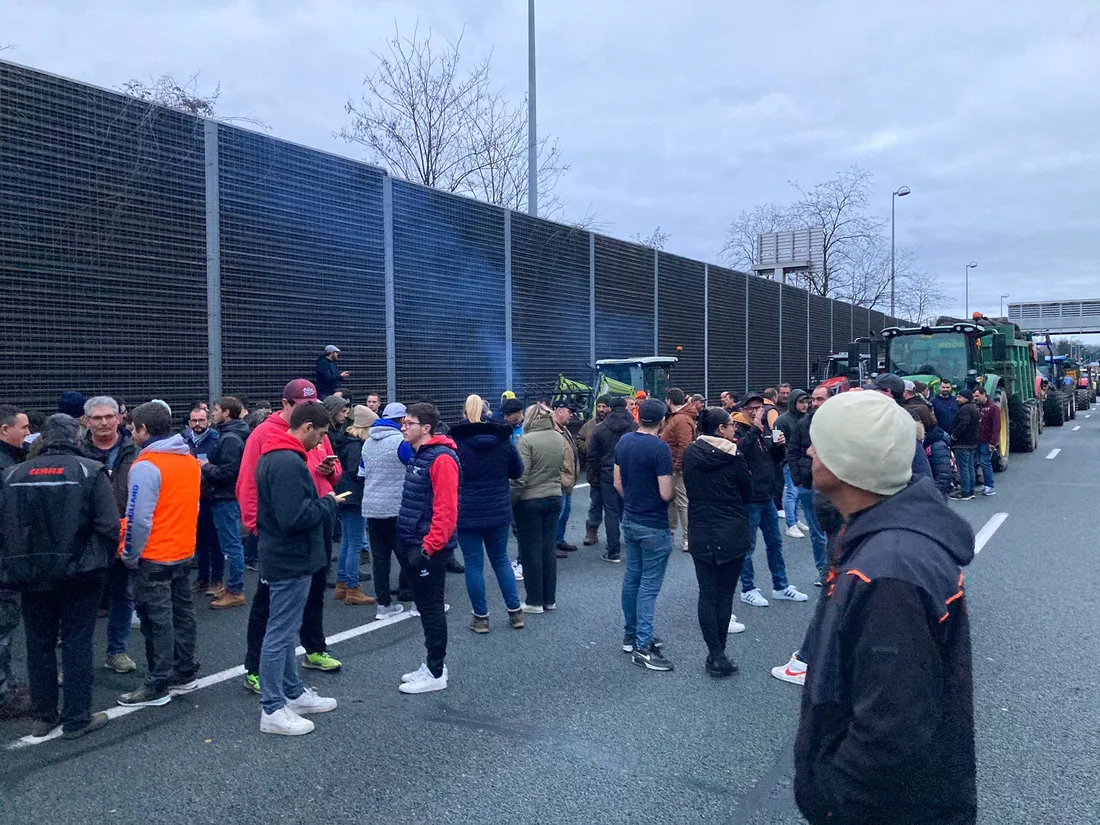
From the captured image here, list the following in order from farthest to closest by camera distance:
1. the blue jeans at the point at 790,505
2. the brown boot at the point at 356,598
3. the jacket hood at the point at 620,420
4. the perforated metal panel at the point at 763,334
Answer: the perforated metal panel at the point at 763,334 → the blue jeans at the point at 790,505 → the jacket hood at the point at 620,420 → the brown boot at the point at 356,598

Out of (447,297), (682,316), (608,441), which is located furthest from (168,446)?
(682,316)

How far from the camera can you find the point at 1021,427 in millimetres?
19391

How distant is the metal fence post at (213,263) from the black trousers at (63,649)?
22.5 ft

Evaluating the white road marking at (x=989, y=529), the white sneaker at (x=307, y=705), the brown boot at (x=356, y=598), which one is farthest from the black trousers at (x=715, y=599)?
the white road marking at (x=989, y=529)

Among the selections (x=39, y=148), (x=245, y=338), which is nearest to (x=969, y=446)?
(x=245, y=338)

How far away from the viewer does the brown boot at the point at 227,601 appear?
7.06 metres

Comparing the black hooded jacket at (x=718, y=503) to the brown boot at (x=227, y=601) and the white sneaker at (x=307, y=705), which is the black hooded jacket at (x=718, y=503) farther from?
the brown boot at (x=227, y=601)

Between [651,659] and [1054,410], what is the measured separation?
29120 millimetres

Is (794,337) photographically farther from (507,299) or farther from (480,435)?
(480,435)

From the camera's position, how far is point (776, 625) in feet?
21.2

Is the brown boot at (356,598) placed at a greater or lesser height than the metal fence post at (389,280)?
lesser

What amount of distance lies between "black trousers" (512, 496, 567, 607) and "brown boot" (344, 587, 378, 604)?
1.46m

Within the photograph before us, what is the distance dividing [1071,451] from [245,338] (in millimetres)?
19181

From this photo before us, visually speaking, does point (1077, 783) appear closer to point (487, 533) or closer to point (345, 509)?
point (487, 533)
